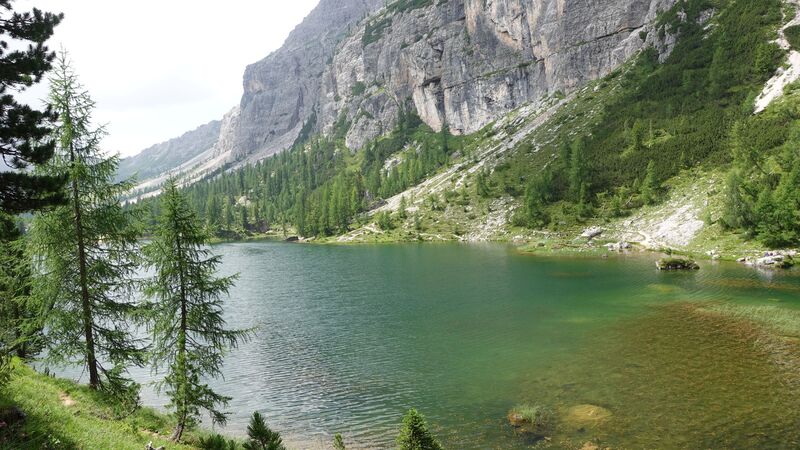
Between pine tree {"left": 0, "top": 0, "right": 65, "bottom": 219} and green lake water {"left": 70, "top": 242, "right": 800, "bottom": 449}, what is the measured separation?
57.1 ft

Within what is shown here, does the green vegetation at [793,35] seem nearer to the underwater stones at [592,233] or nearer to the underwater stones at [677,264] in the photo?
the underwater stones at [592,233]

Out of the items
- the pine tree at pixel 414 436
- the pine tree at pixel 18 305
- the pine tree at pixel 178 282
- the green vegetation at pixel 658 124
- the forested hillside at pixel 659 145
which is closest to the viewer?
the pine tree at pixel 414 436

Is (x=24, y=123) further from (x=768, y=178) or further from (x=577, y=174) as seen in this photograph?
(x=577, y=174)

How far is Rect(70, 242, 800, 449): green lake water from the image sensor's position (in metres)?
23.7

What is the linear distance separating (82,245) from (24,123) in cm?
898

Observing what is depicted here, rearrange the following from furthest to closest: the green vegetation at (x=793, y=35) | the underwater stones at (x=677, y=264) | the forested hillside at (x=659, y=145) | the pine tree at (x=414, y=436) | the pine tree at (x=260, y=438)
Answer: the green vegetation at (x=793, y=35) < the forested hillside at (x=659, y=145) < the underwater stones at (x=677, y=264) < the pine tree at (x=260, y=438) < the pine tree at (x=414, y=436)

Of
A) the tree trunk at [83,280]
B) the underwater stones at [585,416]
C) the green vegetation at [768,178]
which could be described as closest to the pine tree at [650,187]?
the green vegetation at [768,178]

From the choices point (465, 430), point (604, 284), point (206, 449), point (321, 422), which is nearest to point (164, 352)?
point (206, 449)

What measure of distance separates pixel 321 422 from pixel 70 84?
22.2 metres

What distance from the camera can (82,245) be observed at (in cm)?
2180

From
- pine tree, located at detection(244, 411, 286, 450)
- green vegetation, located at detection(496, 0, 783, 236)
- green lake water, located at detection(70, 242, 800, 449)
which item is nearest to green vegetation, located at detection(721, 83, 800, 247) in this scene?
green vegetation, located at detection(496, 0, 783, 236)

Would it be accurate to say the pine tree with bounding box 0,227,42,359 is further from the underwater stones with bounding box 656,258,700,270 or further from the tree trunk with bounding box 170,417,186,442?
the underwater stones with bounding box 656,258,700,270

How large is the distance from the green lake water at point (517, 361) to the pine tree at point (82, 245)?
9412 millimetres

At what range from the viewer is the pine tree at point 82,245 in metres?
21.0
